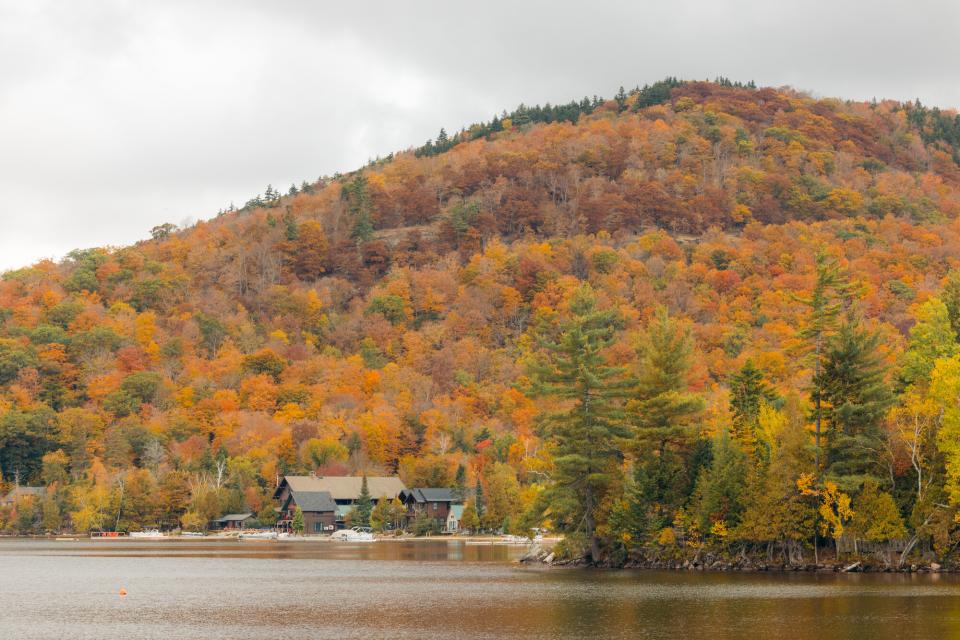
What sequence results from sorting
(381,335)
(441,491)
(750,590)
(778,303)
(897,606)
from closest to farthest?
(897,606) → (750,590) → (441,491) → (778,303) → (381,335)

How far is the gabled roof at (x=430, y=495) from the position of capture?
13438cm

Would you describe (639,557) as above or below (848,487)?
below

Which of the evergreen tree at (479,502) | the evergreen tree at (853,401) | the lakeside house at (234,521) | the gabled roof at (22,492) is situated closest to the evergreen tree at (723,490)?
the evergreen tree at (853,401)

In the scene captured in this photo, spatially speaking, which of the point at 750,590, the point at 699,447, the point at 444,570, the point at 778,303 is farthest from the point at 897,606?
the point at 778,303

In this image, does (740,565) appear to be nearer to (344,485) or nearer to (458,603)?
(458,603)

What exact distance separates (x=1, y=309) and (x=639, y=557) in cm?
15223

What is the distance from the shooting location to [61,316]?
604 feet

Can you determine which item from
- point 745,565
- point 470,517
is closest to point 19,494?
point 470,517

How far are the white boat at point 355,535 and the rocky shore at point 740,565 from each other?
5257 cm

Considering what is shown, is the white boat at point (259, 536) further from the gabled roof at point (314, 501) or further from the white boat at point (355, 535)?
the white boat at point (355, 535)

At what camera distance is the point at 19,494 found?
473 ft

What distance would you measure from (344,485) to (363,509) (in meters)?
8.71

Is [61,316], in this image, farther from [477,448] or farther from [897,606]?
[897,606]

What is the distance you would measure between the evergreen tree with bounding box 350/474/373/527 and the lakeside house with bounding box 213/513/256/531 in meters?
14.6
